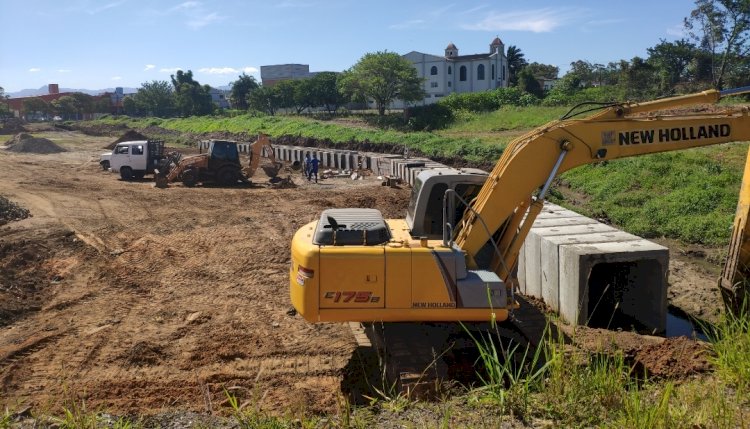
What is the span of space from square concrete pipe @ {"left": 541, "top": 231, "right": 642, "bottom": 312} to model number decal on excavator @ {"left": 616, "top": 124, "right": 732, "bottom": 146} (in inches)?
85.1

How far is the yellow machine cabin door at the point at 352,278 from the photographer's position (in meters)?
6.59

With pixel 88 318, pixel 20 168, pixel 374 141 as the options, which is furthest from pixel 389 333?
pixel 20 168

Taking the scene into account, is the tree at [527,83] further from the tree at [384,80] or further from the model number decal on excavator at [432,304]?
the model number decal on excavator at [432,304]

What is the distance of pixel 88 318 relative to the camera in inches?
372

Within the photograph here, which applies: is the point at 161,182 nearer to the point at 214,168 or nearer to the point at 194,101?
the point at 214,168

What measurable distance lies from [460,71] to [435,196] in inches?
2658

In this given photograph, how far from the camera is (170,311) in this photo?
386 inches

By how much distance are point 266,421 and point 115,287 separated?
7481 millimetres

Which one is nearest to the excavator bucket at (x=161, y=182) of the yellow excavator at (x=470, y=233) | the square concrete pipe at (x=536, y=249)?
the square concrete pipe at (x=536, y=249)

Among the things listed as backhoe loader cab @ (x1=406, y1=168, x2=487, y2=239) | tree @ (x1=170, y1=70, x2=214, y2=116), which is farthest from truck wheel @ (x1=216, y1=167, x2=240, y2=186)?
tree @ (x1=170, y1=70, x2=214, y2=116)

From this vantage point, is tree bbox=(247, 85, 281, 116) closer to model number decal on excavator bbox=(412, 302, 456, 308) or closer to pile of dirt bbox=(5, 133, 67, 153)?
pile of dirt bbox=(5, 133, 67, 153)

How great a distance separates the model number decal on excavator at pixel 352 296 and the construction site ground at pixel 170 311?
3.34 ft

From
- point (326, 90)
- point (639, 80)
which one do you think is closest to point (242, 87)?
point (326, 90)

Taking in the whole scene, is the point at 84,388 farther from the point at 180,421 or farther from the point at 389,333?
the point at 389,333
